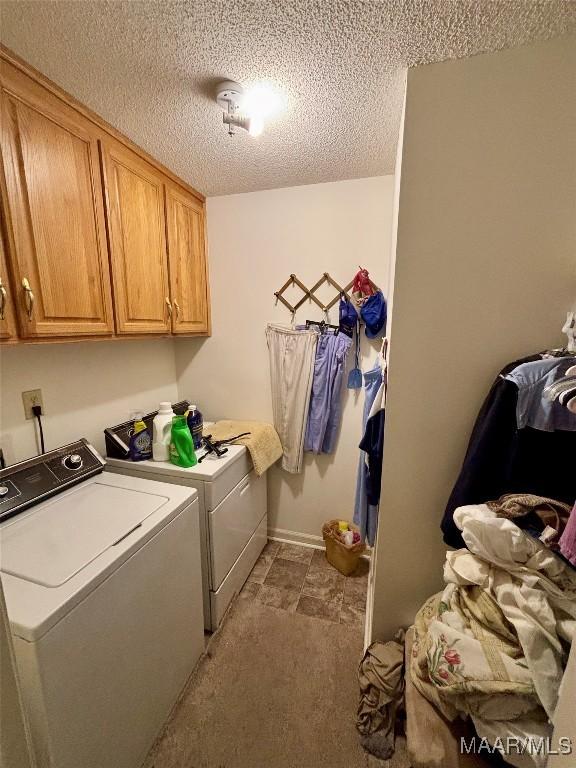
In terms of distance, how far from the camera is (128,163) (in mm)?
1414

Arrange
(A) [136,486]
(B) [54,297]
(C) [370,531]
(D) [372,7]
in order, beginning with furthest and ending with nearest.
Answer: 1. (C) [370,531]
2. (A) [136,486]
3. (B) [54,297]
4. (D) [372,7]

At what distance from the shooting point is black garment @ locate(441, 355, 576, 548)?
0.85 metres

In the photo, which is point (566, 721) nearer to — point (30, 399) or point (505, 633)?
point (505, 633)

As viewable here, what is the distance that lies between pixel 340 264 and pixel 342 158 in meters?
0.54

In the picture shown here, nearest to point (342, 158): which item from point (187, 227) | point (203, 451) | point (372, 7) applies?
point (372, 7)

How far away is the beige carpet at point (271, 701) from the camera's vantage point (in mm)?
1140

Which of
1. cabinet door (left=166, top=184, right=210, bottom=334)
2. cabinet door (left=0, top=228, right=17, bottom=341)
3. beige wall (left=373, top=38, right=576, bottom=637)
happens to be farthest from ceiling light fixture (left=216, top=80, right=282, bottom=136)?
cabinet door (left=0, top=228, right=17, bottom=341)

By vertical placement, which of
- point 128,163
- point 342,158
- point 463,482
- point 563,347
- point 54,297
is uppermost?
point 342,158

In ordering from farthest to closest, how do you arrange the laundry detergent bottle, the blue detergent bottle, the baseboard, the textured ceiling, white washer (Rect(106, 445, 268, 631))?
the baseboard → the blue detergent bottle → the laundry detergent bottle → white washer (Rect(106, 445, 268, 631)) → the textured ceiling

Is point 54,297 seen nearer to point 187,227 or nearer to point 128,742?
point 187,227

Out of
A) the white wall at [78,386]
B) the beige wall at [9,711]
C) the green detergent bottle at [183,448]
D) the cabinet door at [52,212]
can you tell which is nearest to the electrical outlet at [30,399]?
the white wall at [78,386]

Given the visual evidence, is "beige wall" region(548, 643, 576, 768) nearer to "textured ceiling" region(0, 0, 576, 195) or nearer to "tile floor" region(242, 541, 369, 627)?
"tile floor" region(242, 541, 369, 627)

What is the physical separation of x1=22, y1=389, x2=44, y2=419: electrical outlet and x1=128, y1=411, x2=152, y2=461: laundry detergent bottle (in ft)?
1.42

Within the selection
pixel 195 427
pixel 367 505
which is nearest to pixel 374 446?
pixel 367 505
